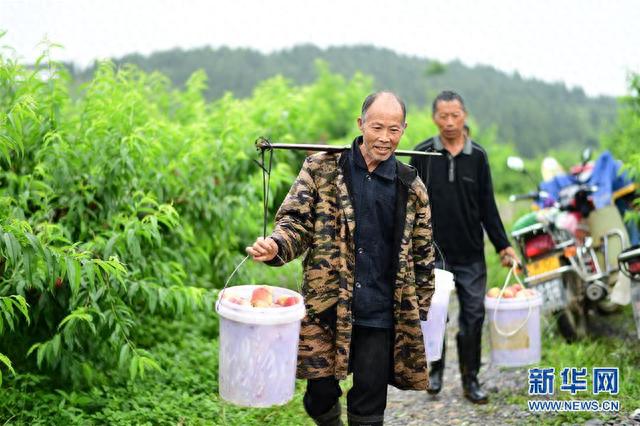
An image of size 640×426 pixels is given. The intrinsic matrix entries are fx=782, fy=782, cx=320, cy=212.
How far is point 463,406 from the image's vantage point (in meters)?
5.48

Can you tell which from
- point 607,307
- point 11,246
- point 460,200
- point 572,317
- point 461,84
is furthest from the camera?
point 461,84

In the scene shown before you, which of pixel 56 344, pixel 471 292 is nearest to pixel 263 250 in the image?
pixel 56 344

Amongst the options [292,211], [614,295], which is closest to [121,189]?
[292,211]

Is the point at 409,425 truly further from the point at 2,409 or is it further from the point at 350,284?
the point at 2,409

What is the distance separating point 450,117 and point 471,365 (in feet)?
5.66

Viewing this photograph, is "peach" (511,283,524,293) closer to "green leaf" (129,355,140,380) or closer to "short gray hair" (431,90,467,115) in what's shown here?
"short gray hair" (431,90,467,115)

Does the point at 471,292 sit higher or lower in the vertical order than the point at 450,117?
lower

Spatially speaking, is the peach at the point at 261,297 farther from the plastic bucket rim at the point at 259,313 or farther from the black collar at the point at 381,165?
the black collar at the point at 381,165

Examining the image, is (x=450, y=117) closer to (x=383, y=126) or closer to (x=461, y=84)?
(x=383, y=126)

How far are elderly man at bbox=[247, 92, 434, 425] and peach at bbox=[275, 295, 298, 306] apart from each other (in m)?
0.17

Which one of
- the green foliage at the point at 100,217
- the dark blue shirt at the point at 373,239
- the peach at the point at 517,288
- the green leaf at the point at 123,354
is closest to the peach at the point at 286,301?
the dark blue shirt at the point at 373,239

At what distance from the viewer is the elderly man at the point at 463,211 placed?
17.3ft

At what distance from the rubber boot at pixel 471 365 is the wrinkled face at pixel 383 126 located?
7.30 ft

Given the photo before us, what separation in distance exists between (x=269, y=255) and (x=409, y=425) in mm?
2336
